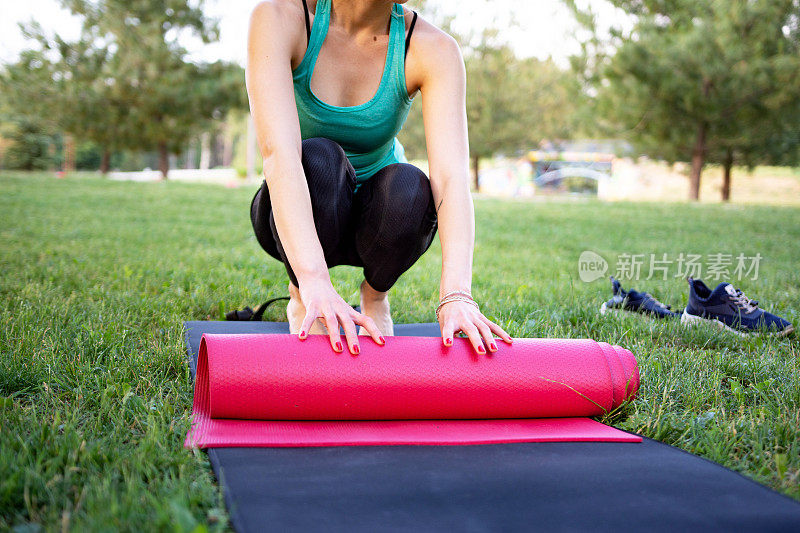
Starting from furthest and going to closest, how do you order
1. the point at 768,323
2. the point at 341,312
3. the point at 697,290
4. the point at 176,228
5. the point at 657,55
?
1. the point at 657,55
2. the point at 176,228
3. the point at 697,290
4. the point at 768,323
5. the point at 341,312

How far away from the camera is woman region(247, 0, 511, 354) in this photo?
173cm

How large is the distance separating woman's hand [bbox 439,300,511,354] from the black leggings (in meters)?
0.41

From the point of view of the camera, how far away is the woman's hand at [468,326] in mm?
1556

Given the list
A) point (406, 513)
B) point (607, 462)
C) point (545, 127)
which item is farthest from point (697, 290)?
point (545, 127)

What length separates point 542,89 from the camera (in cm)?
2073

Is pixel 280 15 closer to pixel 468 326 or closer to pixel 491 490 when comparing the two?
pixel 468 326

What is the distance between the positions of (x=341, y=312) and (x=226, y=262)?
2.77 meters

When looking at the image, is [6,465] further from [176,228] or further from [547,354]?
[176,228]

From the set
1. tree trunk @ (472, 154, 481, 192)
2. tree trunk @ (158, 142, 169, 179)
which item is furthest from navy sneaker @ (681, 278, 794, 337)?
tree trunk @ (472, 154, 481, 192)

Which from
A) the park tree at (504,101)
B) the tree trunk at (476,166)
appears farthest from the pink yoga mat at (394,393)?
the tree trunk at (476,166)

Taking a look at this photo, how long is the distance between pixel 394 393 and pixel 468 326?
0.25 m

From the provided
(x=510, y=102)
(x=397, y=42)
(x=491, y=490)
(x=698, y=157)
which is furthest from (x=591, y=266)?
(x=510, y=102)

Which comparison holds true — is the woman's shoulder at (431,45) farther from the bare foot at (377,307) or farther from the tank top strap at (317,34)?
the bare foot at (377,307)

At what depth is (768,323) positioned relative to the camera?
2.54m
